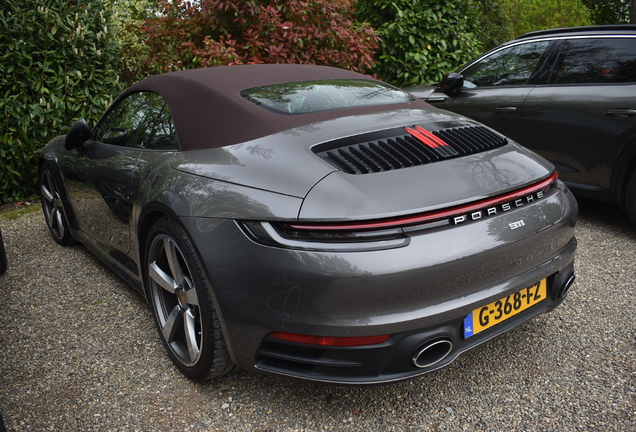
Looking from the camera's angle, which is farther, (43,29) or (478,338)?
(43,29)

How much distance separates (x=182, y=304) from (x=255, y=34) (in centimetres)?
386

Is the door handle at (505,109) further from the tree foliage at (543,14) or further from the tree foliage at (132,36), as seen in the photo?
the tree foliage at (543,14)

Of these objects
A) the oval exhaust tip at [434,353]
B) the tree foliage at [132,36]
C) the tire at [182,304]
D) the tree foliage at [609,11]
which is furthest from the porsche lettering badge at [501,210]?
the tree foliage at [609,11]

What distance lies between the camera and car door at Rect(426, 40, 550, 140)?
15.1ft

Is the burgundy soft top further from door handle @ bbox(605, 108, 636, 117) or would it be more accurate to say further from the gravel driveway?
door handle @ bbox(605, 108, 636, 117)

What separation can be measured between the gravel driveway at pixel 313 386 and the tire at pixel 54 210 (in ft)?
3.42

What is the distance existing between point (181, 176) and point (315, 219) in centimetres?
80

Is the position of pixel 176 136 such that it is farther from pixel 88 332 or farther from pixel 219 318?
pixel 88 332

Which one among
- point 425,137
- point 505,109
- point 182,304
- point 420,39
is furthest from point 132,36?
point 425,137

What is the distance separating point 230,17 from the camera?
5914 mm

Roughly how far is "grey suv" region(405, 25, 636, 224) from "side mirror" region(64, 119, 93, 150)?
10.3 feet

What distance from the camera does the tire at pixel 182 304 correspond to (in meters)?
2.21

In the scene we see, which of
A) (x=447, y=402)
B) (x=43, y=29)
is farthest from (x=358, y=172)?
(x=43, y=29)

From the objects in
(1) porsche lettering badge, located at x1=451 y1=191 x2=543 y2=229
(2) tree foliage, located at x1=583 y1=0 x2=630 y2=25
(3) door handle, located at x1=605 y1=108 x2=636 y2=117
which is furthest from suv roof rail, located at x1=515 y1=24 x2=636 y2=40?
(2) tree foliage, located at x1=583 y1=0 x2=630 y2=25
